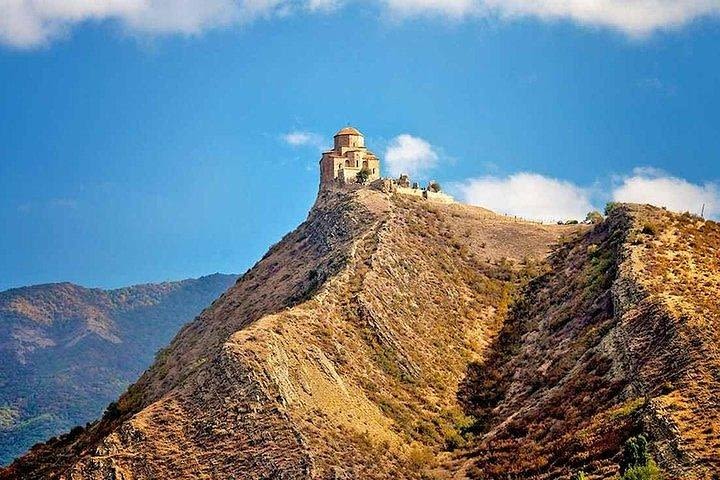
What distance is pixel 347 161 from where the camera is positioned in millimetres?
98000

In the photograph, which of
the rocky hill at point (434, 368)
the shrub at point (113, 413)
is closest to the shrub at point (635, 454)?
the rocky hill at point (434, 368)

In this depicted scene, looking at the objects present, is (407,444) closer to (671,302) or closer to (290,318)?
(290,318)

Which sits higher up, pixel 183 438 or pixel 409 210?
pixel 409 210

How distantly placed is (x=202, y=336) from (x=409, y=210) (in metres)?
21.6

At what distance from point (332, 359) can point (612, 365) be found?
56.5 ft

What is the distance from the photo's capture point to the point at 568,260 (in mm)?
79812

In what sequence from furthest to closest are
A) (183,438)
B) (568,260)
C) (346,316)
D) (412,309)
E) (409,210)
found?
(409,210), (568,260), (412,309), (346,316), (183,438)

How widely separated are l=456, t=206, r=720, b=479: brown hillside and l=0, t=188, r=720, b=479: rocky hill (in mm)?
130

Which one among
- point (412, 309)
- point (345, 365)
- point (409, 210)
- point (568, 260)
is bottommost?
point (345, 365)

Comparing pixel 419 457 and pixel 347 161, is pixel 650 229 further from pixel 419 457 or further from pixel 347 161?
pixel 347 161

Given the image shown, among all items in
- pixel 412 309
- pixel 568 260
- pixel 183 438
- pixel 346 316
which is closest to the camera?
pixel 183 438

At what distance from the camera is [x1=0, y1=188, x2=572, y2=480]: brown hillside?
Answer: 5428 cm

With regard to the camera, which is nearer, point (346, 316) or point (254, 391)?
point (254, 391)

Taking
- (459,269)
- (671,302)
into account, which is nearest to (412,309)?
(459,269)
